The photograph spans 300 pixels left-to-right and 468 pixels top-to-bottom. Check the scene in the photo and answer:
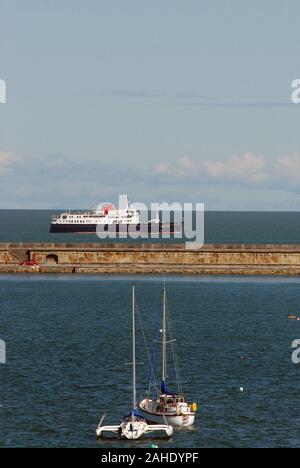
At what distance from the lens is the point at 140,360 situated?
68.0 m

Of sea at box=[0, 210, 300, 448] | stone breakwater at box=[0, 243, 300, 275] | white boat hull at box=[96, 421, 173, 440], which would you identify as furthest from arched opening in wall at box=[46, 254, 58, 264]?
white boat hull at box=[96, 421, 173, 440]

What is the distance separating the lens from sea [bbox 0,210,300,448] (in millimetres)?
50469

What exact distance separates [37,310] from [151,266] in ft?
98.4

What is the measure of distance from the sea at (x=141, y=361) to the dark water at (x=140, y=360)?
0.07m

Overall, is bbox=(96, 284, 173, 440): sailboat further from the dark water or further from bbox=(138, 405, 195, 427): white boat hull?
bbox=(138, 405, 195, 427): white boat hull

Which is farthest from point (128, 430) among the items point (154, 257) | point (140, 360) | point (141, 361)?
point (154, 257)

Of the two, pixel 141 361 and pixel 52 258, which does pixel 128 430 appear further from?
pixel 52 258

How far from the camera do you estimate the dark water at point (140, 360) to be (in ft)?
166

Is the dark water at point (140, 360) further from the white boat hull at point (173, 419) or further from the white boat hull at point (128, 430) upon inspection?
the white boat hull at point (173, 419)

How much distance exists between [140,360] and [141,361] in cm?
44

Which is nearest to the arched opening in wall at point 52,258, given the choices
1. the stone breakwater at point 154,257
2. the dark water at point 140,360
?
the stone breakwater at point 154,257

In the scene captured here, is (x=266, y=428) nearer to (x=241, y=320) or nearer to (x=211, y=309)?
(x=241, y=320)

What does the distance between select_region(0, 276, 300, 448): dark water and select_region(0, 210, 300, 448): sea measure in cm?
7
